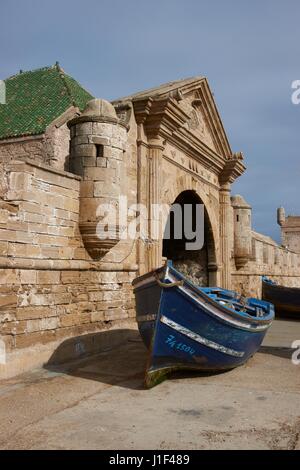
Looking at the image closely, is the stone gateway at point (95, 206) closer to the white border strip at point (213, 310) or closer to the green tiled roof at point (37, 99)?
the green tiled roof at point (37, 99)

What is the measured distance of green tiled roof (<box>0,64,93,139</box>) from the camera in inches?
614

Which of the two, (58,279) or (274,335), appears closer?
(58,279)

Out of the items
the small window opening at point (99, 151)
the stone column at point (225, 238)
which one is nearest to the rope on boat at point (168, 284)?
the small window opening at point (99, 151)

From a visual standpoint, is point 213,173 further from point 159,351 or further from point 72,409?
point 72,409

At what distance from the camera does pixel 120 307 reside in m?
8.85

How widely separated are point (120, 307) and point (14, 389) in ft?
11.7

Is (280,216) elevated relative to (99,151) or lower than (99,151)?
elevated

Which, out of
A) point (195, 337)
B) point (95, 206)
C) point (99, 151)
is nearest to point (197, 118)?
point (99, 151)

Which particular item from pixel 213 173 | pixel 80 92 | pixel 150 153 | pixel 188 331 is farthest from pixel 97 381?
pixel 80 92

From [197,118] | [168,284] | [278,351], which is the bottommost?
[278,351]

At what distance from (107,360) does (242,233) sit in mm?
9944

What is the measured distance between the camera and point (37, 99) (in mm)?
Result: 16938

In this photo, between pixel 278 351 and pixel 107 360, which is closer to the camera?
pixel 107 360

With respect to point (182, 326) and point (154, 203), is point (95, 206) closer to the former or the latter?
point (154, 203)
